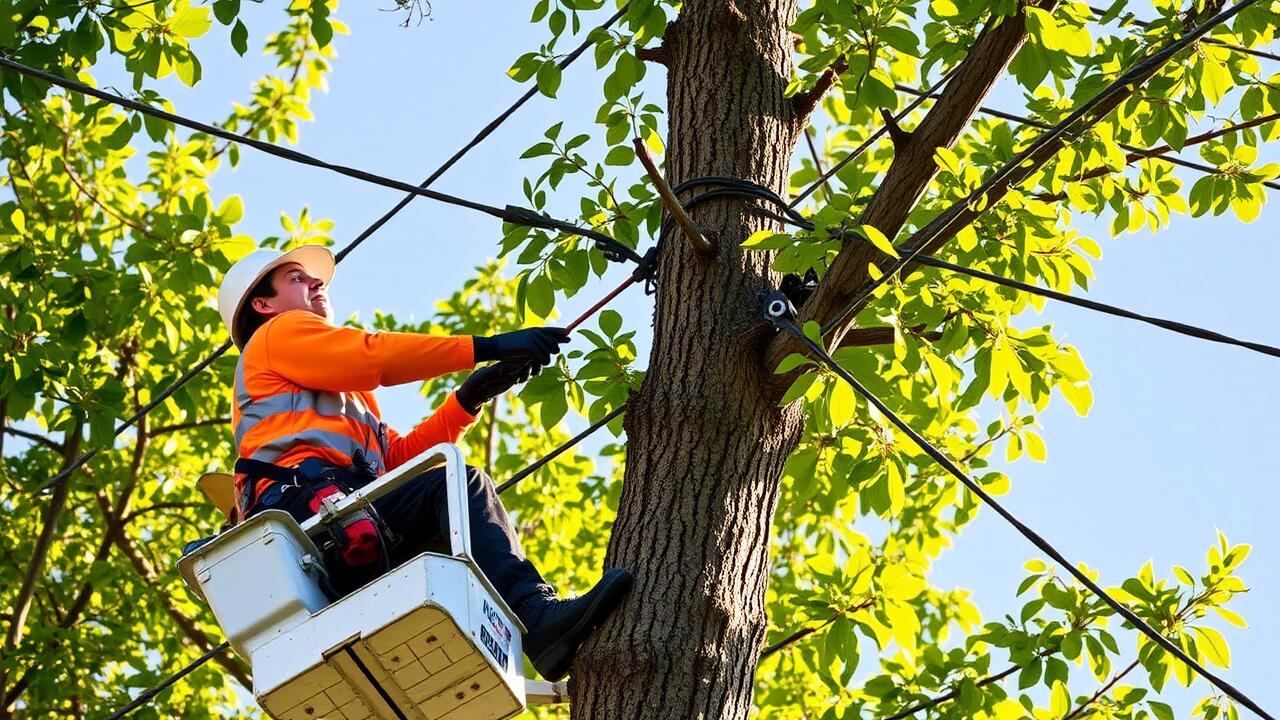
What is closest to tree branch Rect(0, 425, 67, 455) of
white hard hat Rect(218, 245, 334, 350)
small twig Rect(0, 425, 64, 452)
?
small twig Rect(0, 425, 64, 452)

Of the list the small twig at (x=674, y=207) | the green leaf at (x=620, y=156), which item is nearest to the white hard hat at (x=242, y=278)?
the green leaf at (x=620, y=156)

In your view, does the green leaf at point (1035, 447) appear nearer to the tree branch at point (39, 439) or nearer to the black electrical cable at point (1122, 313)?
the black electrical cable at point (1122, 313)

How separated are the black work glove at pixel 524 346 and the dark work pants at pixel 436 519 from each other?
1.05ft

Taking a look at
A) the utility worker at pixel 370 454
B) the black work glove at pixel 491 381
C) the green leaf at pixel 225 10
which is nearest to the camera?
the utility worker at pixel 370 454

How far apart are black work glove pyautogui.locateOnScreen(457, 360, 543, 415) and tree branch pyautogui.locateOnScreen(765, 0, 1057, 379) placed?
2.38 ft

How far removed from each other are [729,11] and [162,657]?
493cm

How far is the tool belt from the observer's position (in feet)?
11.5

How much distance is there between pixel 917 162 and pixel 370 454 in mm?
1647

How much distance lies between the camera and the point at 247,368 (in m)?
4.07

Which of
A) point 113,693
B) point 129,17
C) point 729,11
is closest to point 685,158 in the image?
point 729,11

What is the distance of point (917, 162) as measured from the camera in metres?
3.73

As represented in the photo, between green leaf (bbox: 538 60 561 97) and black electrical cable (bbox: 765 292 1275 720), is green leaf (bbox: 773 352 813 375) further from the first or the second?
green leaf (bbox: 538 60 561 97)

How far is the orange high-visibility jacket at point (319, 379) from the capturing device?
3.84 m

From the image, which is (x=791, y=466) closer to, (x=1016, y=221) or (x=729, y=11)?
(x=1016, y=221)
